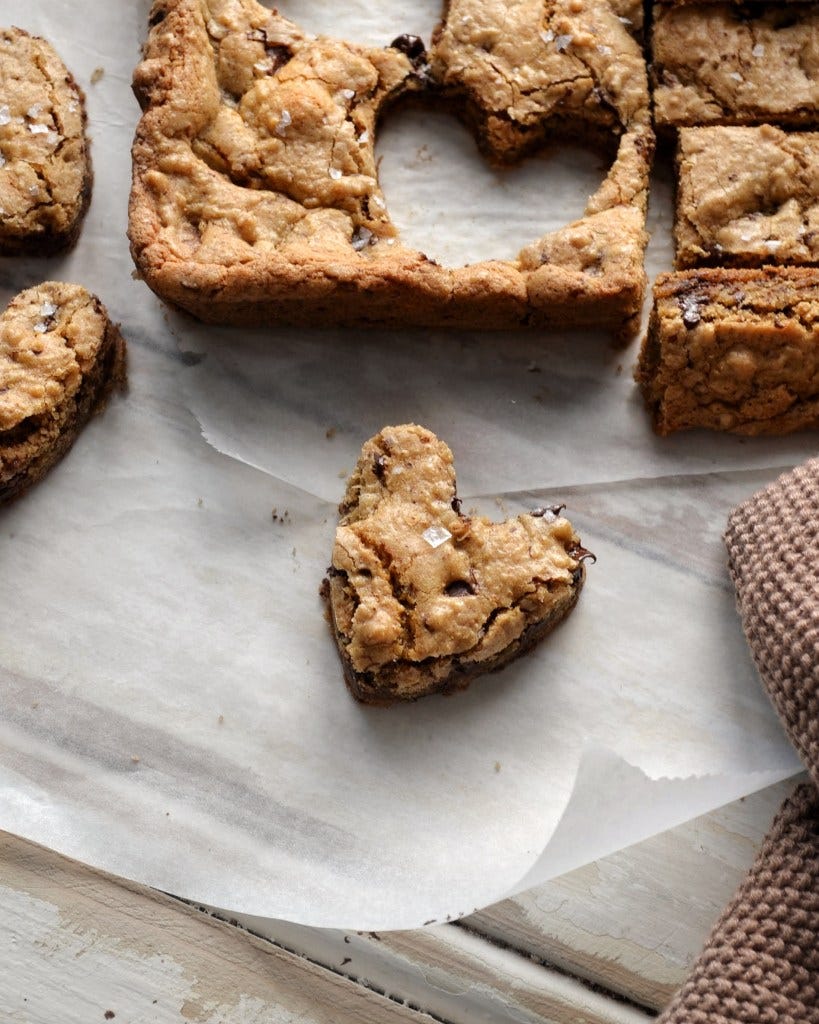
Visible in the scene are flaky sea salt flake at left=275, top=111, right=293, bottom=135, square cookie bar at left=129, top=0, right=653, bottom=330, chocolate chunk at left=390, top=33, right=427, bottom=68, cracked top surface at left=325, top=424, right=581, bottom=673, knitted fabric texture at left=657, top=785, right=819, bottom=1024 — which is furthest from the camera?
chocolate chunk at left=390, top=33, right=427, bottom=68

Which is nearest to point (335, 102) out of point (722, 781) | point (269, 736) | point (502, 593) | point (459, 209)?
point (459, 209)

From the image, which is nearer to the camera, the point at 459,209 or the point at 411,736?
the point at 411,736

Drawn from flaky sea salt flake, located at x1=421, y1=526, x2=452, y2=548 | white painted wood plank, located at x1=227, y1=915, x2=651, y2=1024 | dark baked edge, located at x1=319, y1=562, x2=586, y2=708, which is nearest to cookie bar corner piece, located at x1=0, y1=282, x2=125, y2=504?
dark baked edge, located at x1=319, y1=562, x2=586, y2=708

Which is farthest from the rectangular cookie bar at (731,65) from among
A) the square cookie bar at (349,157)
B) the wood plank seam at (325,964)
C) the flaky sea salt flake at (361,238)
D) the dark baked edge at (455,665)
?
the wood plank seam at (325,964)

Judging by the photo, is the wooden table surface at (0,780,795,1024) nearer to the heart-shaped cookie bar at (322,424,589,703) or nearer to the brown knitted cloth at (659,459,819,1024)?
the brown knitted cloth at (659,459,819,1024)

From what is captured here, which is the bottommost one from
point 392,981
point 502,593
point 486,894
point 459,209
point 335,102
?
point 392,981

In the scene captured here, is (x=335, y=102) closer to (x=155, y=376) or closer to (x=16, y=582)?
(x=155, y=376)
